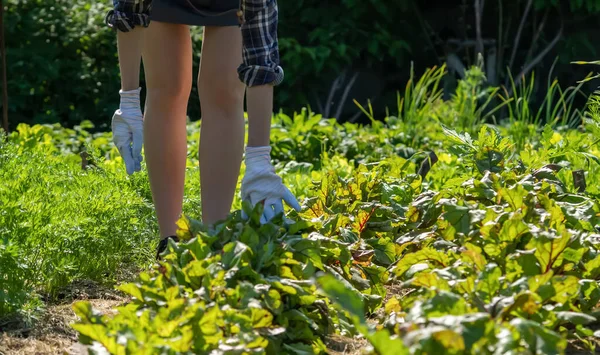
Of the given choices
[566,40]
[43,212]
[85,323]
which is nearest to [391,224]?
[43,212]

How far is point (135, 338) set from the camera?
1737 millimetres

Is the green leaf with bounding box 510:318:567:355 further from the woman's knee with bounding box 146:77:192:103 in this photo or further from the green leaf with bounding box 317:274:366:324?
the woman's knee with bounding box 146:77:192:103

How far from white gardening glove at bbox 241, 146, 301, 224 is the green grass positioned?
0.10 meters

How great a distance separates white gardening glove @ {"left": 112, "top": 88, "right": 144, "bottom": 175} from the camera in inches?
127

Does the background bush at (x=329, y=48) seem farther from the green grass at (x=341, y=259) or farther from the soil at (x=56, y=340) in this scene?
the soil at (x=56, y=340)

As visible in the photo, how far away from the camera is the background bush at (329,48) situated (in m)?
6.64

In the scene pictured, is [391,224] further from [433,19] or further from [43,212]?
[433,19]

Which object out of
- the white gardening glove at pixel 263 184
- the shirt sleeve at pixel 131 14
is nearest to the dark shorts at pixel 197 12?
the shirt sleeve at pixel 131 14

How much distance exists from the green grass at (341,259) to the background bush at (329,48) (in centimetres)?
300

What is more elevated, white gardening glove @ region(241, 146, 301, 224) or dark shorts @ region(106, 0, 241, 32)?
dark shorts @ region(106, 0, 241, 32)

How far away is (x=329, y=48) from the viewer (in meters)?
6.98

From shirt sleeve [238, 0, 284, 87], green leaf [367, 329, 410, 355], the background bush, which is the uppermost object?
shirt sleeve [238, 0, 284, 87]

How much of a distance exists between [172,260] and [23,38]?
4867 millimetres

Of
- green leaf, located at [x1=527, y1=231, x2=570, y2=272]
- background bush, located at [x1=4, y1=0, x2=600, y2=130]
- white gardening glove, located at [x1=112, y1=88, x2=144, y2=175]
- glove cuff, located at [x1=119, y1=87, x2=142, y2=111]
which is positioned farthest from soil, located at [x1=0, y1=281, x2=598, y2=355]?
background bush, located at [x1=4, y1=0, x2=600, y2=130]
